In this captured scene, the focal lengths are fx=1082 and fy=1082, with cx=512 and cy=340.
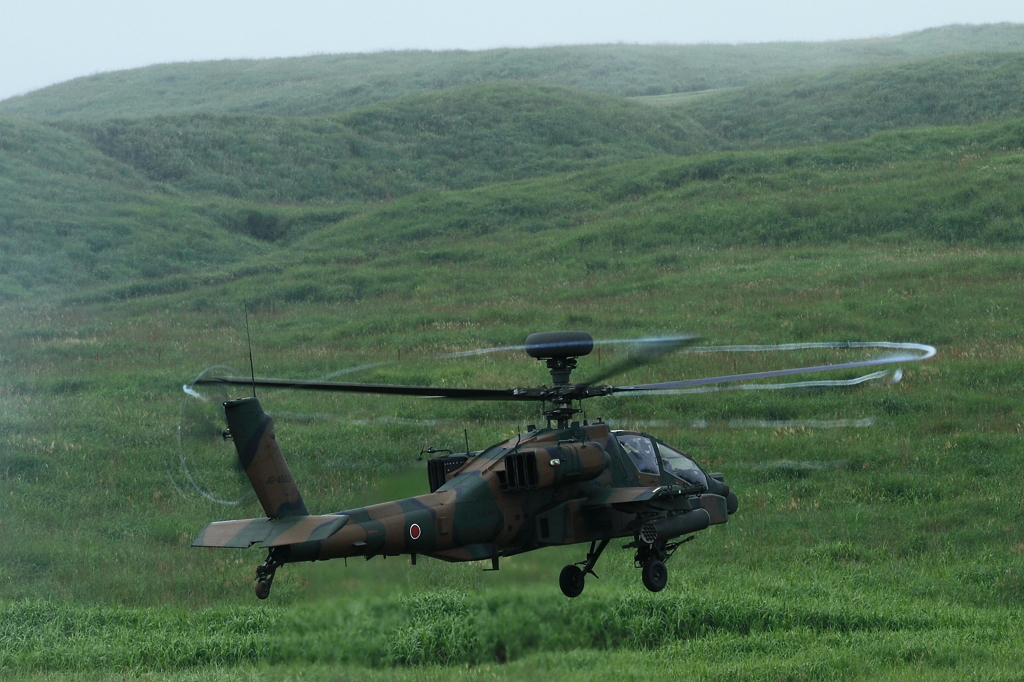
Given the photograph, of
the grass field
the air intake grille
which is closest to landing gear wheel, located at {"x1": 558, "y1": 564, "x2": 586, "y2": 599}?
the grass field

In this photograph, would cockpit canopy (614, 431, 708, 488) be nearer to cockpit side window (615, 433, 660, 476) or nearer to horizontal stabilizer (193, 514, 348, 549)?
cockpit side window (615, 433, 660, 476)

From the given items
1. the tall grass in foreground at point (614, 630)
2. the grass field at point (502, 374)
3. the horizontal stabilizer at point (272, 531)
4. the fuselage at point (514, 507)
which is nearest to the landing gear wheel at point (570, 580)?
the grass field at point (502, 374)

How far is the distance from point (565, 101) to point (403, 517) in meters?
76.9

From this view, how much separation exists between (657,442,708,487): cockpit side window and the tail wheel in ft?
5.23

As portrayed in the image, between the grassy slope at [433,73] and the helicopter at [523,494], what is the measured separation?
9518cm

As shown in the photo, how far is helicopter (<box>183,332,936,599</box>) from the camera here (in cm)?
1280

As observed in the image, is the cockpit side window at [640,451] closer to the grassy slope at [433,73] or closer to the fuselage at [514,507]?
the fuselage at [514,507]

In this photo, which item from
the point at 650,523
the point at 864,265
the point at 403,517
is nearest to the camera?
the point at 403,517

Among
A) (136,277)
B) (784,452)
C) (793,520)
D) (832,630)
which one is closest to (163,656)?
(832,630)

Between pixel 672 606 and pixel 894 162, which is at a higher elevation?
pixel 894 162

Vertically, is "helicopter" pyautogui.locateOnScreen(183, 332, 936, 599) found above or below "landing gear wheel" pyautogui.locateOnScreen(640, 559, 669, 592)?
above

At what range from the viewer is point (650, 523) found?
50.0 ft

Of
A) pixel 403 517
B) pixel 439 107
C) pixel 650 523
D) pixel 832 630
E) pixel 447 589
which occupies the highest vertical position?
pixel 439 107

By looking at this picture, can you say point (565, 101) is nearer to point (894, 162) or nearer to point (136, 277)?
point (894, 162)
